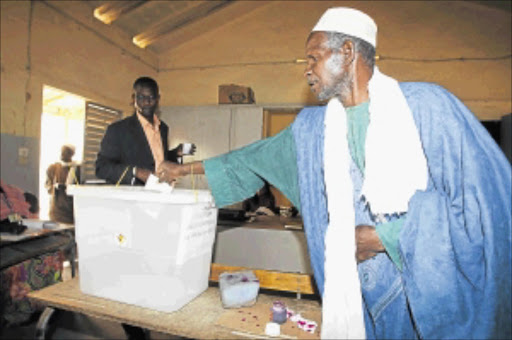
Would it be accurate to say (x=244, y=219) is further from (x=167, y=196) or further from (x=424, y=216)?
(x=424, y=216)

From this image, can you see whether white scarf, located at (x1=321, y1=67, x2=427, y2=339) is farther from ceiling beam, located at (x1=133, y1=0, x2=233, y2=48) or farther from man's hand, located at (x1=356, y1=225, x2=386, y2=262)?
ceiling beam, located at (x1=133, y1=0, x2=233, y2=48)

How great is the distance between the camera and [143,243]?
1183 millimetres

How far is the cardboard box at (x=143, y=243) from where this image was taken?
1154 millimetres

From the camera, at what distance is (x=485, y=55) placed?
4.61 metres

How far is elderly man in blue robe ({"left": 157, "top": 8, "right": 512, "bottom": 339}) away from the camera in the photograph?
909 millimetres

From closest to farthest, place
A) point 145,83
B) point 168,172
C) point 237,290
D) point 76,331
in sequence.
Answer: point 237,290 < point 168,172 < point 145,83 < point 76,331

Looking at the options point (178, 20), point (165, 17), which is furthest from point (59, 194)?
point (178, 20)

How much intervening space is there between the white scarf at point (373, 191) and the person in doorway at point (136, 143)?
4.08 ft

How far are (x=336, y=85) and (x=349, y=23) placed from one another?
200 millimetres

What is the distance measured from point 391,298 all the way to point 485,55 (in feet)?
16.1

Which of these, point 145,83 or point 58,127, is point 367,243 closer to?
point 145,83

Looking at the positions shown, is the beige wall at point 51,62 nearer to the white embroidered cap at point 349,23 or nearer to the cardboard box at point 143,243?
the cardboard box at point 143,243

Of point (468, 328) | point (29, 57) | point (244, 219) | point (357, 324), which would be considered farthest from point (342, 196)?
point (29, 57)

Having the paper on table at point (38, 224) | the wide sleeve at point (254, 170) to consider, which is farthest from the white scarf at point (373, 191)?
the paper on table at point (38, 224)
